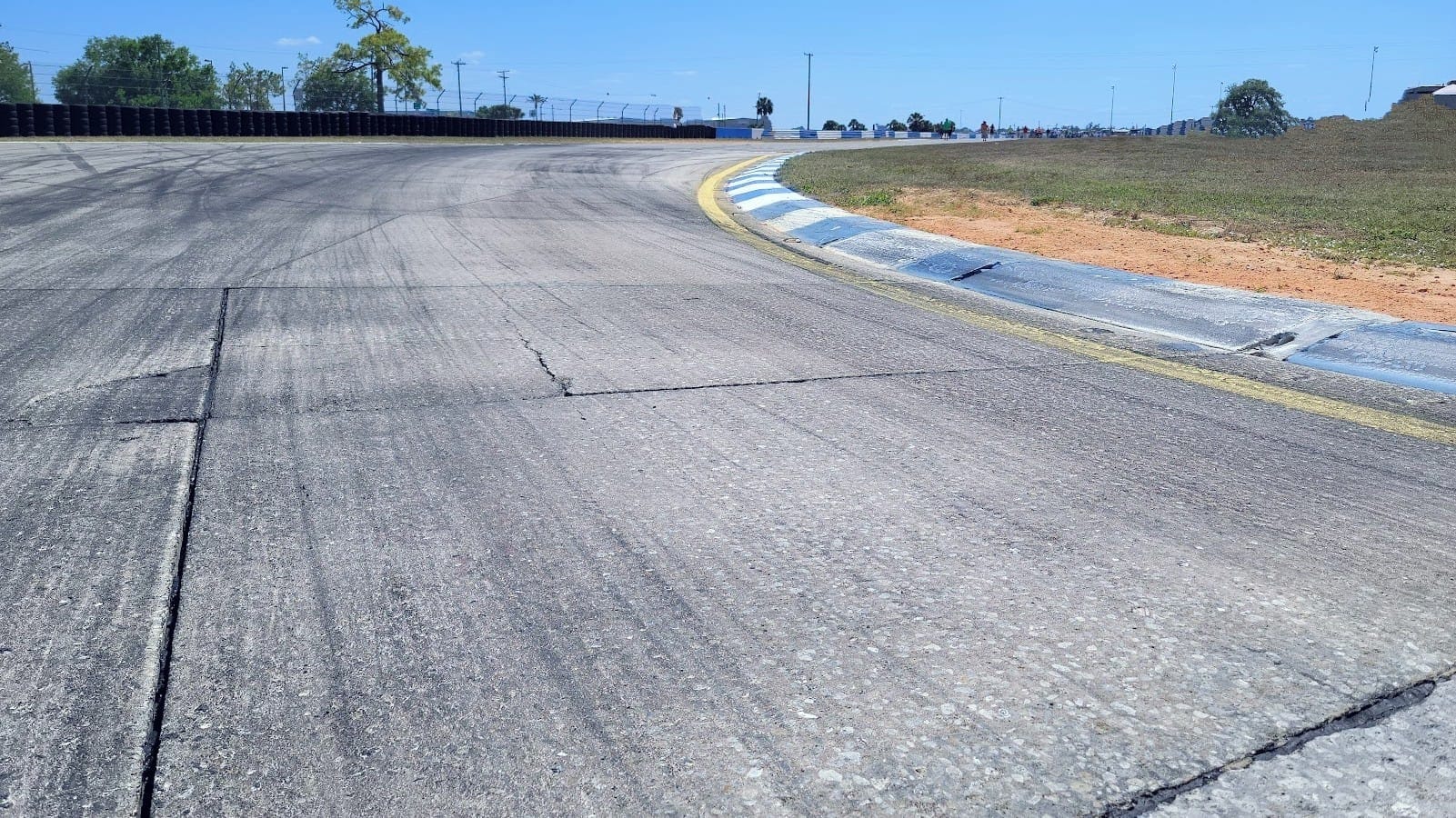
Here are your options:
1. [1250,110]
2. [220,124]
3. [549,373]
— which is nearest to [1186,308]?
[549,373]

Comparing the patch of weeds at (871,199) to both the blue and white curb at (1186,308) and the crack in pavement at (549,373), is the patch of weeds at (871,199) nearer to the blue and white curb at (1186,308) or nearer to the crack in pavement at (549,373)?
the blue and white curb at (1186,308)

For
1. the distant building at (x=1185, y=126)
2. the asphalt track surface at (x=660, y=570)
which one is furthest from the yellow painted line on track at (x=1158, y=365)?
the distant building at (x=1185, y=126)

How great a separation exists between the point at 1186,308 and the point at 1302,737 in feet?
15.9

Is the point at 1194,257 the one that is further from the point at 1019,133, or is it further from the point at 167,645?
the point at 1019,133

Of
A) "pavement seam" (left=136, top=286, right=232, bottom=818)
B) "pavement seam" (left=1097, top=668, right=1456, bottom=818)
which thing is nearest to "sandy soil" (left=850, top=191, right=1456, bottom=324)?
"pavement seam" (left=1097, top=668, right=1456, bottom=818)

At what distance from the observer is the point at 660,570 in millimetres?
2658

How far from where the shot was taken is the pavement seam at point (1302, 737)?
5.94 feet

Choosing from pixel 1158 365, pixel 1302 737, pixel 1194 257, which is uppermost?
pixel 1194 257

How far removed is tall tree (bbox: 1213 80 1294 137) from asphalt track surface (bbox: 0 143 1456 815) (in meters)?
44.0

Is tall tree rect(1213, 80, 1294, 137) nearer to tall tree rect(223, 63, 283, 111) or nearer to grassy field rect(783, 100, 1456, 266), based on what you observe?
grassy field rect(783, 100, 1456, 266)

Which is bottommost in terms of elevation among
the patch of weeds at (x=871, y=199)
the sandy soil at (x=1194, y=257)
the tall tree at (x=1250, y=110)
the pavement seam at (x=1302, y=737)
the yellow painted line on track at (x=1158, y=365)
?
the pavement seam at (x=1302, y=737)

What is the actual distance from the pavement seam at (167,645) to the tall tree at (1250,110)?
45696 mm

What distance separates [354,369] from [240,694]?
8.56 feet

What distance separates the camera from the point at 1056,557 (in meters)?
2.79
